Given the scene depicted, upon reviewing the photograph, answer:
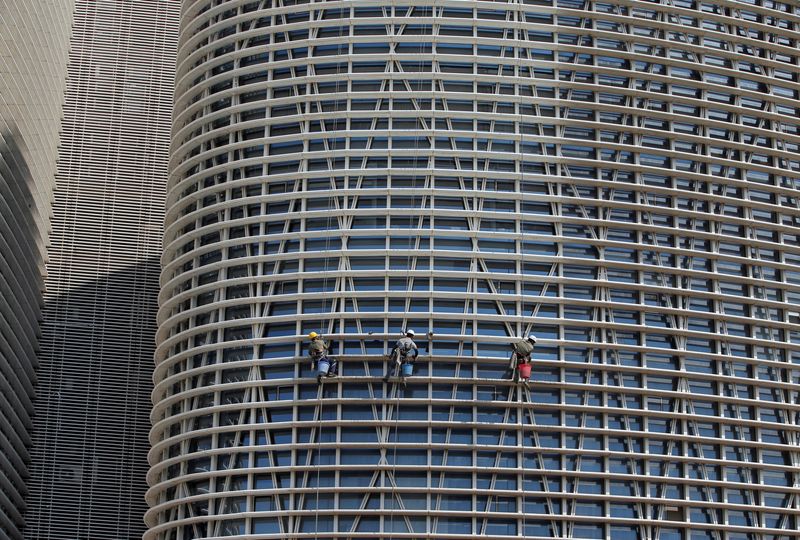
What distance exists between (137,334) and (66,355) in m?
5.79

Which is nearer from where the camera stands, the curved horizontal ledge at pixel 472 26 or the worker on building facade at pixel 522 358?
the worker on building facade at pixel 522 358

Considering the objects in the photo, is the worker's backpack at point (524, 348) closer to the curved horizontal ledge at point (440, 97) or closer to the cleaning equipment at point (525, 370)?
the cleaning equipment at point (525, 370)

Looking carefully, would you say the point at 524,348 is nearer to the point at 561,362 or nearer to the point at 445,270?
the point at 561,362

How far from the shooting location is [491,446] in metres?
81.2

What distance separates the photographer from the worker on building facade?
8081 cm

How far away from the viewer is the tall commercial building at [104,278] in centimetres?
11431

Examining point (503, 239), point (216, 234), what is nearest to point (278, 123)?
point (216, 234)

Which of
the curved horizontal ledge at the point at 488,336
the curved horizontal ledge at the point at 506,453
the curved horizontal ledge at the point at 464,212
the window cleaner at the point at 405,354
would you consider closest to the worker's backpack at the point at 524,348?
the curved horizontal ledge at the point at 488,336

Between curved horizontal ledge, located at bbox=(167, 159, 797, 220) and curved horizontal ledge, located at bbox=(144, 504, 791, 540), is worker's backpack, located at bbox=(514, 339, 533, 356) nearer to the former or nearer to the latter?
A: curved horizontal ledge, located at bbox=(144, 504, 791, 540)

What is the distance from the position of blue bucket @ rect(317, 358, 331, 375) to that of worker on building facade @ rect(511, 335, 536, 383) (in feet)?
33.4

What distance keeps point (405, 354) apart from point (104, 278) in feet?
151

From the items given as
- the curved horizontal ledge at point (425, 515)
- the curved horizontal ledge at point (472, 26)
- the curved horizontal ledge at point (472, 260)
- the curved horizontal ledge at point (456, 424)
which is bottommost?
the curved horizontal ledge at point (425, 515)

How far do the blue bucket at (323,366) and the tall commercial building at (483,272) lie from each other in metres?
1.26

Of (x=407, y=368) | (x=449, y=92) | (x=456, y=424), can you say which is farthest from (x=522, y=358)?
(x=449, y=92)
